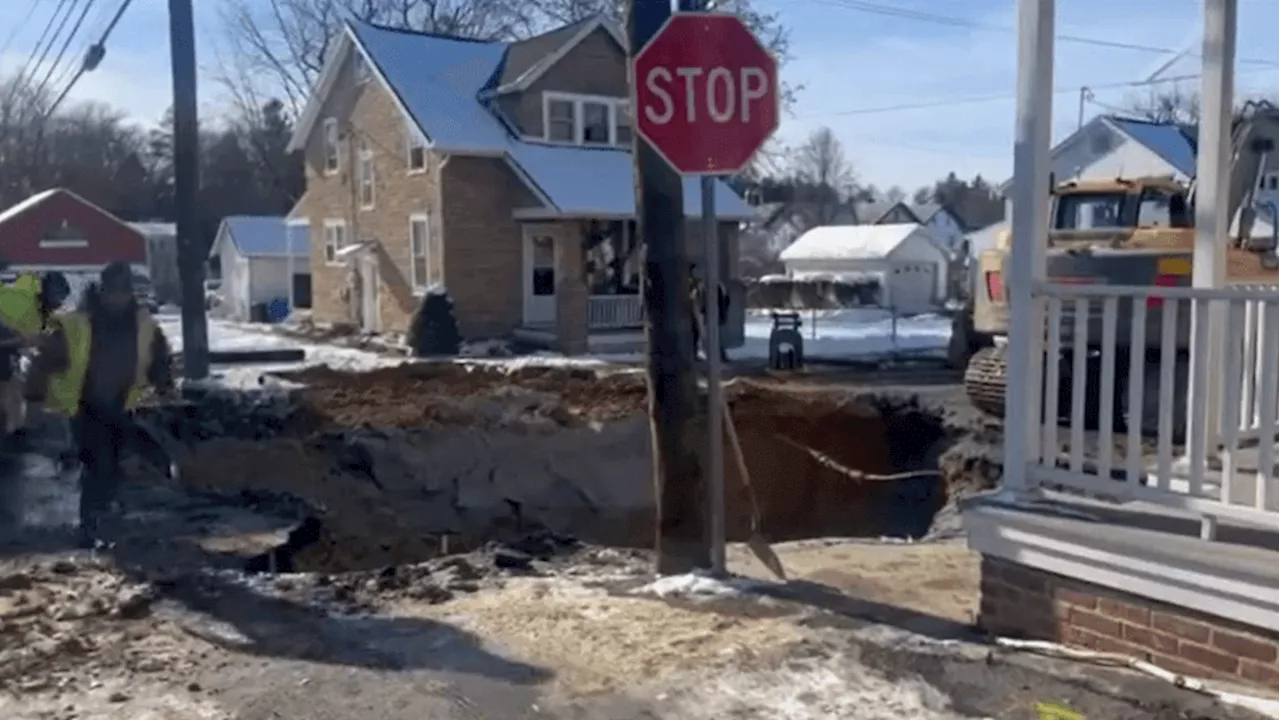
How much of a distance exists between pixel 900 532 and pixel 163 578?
9.71 metres

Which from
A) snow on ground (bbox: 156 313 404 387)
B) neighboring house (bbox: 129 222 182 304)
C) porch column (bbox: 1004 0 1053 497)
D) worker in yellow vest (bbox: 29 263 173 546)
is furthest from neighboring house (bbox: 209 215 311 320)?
porch column (bbox: 1004 0 1053 497)

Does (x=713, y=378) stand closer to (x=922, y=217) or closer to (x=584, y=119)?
(x=584, y=119)

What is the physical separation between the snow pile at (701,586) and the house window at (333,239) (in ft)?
105

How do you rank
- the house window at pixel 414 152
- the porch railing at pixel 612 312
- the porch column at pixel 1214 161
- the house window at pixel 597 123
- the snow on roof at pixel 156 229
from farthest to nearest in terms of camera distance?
A: the snow on roof at pixel 156 229 < the house window at pixel 597 123 < the house window at pixel 414 152 < the porch railing at pixel 612 312 < the porch column at pixel 1214 161

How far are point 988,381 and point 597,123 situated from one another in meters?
18.9

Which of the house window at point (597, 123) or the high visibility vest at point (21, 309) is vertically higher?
the house window at point (597, 123)

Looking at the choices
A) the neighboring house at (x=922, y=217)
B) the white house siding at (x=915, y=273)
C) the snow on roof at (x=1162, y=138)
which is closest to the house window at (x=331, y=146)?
the snow on roof at (x=1162, y=138)

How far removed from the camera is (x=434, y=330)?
30016 millimetres

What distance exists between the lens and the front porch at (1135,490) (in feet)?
17.6

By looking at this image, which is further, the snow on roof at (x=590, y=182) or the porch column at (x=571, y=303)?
the snow on roof at (x=590, y=182)

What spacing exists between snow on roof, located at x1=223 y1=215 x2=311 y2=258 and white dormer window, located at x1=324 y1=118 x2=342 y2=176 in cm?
1141

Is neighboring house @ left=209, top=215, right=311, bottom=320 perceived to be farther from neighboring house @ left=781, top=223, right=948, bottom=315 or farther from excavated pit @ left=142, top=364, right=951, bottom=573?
excavated pit @ left=142, top=364, right=951, bottom=573

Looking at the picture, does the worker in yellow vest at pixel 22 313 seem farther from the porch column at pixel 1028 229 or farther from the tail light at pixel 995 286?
the tail light at pixel 995 286

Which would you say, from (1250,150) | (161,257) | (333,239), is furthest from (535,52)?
(161,257)
